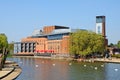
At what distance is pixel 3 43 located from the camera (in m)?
111

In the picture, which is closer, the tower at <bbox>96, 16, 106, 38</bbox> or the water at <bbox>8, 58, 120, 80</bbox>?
the water at <bbox>8, 58, 120, 80</bbox>

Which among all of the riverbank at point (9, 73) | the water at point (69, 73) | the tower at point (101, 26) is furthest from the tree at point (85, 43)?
the riverbank at point (9, 73)

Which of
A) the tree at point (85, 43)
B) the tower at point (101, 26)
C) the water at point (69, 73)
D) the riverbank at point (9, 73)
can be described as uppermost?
the tower at point (101, 26)

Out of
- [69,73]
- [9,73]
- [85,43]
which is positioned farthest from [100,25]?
[9,73]

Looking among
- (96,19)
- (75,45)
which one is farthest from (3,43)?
(96,19)

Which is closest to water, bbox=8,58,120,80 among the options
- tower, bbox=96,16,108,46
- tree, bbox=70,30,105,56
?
tree, bbox=70,30,105,56

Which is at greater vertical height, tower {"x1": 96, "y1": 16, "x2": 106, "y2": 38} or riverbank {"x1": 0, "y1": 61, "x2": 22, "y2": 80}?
tower {"x1": 96, "y1": 16, "x2": 106, "y2": 38}

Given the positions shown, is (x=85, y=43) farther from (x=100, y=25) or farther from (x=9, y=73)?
(x=9, y=73)

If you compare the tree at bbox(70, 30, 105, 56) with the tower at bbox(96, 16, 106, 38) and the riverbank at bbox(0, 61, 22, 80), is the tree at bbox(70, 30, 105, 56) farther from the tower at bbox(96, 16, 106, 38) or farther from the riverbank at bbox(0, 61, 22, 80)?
the riverbank at bbox(0, 61, 22, 80)

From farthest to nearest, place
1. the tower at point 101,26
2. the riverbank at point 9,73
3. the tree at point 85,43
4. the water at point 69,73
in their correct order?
the tower at point 101,26, the tree at point 85,43, the water at point 69,73, the riverbank at point 9,73

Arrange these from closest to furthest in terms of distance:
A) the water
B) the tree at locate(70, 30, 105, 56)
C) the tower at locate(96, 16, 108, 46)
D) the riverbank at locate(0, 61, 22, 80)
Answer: the riverbank at locate(0, 61, 22, 80) < the water < the tree at locate(70, 30, 105, 56) < the tower at locate(96, 16, 108, 46)

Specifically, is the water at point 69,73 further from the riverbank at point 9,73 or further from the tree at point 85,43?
the tree at point 85,43

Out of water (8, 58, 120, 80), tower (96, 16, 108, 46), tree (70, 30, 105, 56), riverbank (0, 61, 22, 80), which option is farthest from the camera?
tower (96, 16, 108, 46)

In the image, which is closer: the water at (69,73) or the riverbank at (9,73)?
the riverbank at (9,73)
